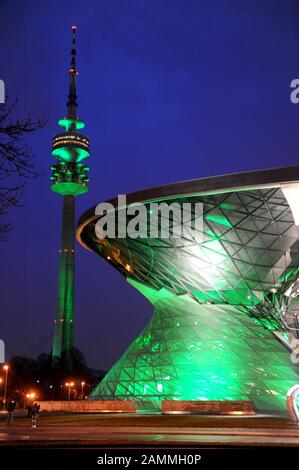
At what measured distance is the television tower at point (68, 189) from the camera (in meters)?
128

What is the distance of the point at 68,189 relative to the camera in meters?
140

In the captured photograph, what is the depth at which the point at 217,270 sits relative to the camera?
3838cm

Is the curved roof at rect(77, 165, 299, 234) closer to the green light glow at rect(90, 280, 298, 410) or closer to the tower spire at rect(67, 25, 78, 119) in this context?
the green light glow at rect(90, 280, 298, 410)

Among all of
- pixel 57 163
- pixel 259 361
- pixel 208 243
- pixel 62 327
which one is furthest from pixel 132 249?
pixel 57 163

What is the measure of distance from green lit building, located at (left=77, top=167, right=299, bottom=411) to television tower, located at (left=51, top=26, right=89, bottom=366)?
79675mm

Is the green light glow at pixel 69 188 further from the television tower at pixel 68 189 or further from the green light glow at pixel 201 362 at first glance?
the green light glow at pixel 201 362

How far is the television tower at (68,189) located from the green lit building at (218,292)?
261 ft

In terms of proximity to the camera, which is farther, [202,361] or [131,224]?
[202,361]

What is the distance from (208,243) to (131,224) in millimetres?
5148

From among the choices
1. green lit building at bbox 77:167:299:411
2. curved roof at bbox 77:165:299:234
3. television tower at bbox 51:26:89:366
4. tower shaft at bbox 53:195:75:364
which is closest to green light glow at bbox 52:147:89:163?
television tower at bbox 51:26:89:366

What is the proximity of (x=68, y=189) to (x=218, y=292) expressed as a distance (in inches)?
4053

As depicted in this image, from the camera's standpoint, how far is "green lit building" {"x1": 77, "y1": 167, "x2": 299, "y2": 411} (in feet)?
105

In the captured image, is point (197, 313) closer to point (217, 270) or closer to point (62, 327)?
point (217, 270)

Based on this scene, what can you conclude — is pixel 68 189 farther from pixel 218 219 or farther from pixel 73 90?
pixel 218 219
